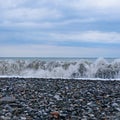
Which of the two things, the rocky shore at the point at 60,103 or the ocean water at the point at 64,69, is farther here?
the ocean water at the point at 64,69

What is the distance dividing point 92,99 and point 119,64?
10507 mm

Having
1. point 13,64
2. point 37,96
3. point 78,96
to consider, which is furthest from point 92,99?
point 13,64

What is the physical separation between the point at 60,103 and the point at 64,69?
426 inches

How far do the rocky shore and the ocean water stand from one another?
6.21m

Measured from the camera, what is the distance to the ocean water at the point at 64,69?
17.1 meters

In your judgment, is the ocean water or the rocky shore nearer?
the rocky shore

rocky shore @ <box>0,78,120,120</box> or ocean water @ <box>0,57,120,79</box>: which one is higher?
ocean water @ <box>0,57,120,79</box>

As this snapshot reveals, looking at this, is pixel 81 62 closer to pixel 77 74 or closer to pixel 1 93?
pixel 77 74

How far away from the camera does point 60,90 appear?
10008 mm

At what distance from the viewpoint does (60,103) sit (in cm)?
794

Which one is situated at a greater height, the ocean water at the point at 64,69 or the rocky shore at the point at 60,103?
the ocean water at the point at 64,69

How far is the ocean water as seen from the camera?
1709 cm

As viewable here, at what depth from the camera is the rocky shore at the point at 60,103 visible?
6719 mm

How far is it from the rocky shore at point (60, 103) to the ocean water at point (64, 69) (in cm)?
621
